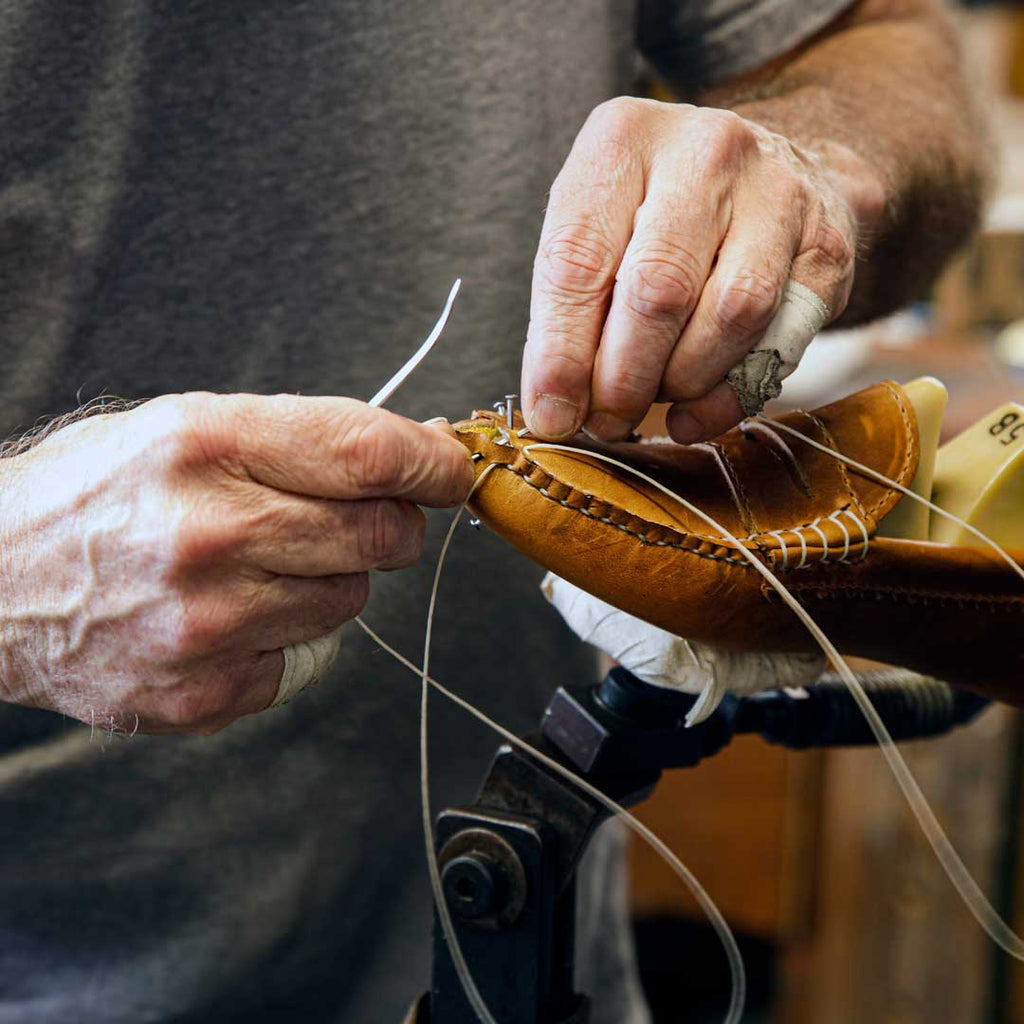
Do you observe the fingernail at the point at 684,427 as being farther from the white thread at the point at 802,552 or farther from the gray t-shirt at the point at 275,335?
the gray t-shirt at the point at 275,335

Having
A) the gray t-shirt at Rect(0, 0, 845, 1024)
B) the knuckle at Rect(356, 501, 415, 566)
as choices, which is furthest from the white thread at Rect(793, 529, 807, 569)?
the gray t-shirt at Rect(0, 0, 845, 1024)

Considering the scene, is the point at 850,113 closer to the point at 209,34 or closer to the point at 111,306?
the point at 209,34

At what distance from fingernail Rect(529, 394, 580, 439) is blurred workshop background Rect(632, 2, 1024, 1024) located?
1.39m

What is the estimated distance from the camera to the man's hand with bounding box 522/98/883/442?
0.61m

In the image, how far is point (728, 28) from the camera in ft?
3.82

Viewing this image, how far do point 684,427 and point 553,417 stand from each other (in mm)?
91

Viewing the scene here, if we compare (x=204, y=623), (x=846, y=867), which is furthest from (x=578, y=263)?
(x=846, y=867)

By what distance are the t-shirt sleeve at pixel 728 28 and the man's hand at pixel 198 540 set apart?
2.58ft

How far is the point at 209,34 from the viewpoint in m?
0.95

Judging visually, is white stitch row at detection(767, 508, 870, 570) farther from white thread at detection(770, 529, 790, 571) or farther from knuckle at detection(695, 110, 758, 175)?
knuckle at detection(695, 110, 758, 175)

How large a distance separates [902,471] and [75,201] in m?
0.69

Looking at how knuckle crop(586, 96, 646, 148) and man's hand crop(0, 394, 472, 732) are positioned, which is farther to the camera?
knuckle crop(586, 96, 646, 148)

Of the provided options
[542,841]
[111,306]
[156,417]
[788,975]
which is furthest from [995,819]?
[156,417]

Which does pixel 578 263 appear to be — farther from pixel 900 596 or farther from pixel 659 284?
pixel 900 596
